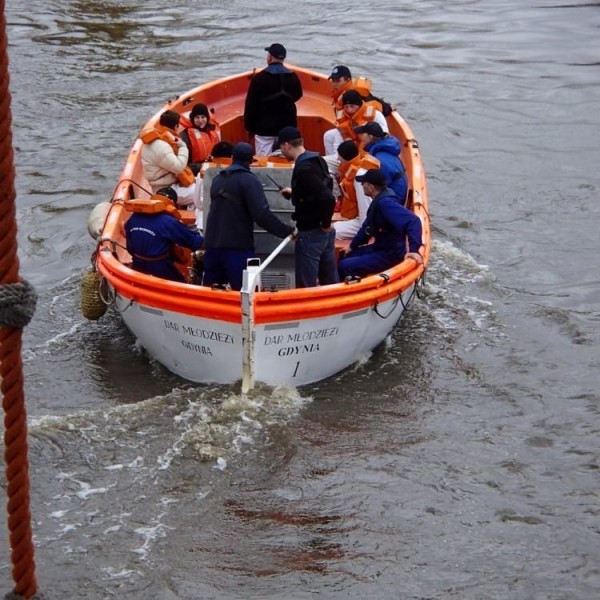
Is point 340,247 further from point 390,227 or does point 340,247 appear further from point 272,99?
point 272,99

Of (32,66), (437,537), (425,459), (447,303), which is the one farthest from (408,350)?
(32,66)

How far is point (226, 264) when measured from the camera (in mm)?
7859

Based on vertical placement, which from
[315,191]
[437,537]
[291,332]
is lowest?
[437,537]

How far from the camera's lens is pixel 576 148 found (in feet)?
46.0

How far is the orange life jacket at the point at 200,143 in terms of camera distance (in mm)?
10117

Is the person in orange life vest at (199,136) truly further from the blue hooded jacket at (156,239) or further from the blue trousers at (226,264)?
the blue trousers at (226,264)

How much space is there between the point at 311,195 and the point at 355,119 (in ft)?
8.67

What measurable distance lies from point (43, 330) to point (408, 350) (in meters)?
3.17

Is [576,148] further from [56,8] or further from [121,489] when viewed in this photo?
[56,8]

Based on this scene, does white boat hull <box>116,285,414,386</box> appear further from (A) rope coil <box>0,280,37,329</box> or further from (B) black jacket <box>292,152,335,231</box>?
(A) rope coil <box>0,280,37,329</box>

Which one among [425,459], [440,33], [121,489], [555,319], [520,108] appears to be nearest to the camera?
[121,489]

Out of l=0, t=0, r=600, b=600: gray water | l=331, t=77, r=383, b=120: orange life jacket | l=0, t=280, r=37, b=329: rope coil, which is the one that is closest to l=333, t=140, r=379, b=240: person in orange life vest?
l=0, t=0, r=600, b=600: gray water

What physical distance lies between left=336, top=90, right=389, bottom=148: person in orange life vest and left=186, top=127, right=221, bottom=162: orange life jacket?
125 cm

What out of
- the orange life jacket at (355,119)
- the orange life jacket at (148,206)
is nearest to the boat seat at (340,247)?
the orange life jacket at (355,119)
